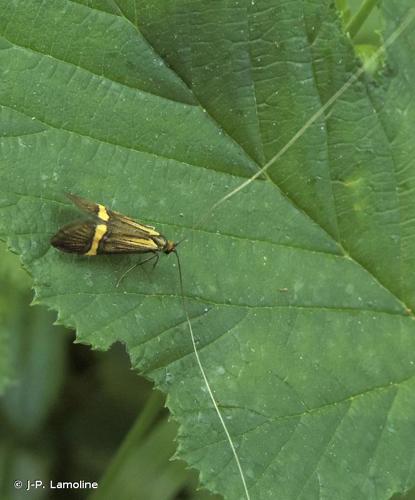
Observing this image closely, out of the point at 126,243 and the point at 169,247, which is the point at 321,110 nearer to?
the point at 169,247

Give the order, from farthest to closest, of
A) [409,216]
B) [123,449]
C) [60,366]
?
1. [60,366]
2. [123,449]
3. [409,216]

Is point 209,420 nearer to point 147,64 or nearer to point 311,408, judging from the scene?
point 311,408

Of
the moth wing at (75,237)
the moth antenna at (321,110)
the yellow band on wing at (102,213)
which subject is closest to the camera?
the moth wing at (75,237)

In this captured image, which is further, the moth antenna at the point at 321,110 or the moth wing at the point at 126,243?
the moth antenna at the point at 321,110

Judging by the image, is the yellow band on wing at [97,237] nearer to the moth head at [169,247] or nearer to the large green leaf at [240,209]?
the large green leaf at [240,209]

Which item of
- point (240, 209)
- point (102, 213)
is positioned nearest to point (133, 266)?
point (102, 213)

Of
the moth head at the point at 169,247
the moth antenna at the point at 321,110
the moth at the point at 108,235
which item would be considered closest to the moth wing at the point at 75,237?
the moth at the point at 108,235

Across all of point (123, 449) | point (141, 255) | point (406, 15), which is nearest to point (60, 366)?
point (123, 449)
